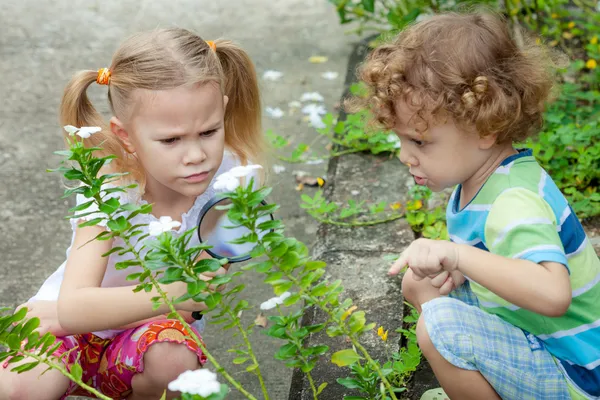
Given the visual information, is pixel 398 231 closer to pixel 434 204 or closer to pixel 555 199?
pixel 434 204

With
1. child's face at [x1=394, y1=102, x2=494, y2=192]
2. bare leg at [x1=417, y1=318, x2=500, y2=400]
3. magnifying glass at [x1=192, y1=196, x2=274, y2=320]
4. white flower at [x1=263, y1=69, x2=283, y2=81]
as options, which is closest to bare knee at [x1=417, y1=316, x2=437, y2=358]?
bare leg at [x1=417, y1=318, x2=500, y2=400]

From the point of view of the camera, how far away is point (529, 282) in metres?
1.65

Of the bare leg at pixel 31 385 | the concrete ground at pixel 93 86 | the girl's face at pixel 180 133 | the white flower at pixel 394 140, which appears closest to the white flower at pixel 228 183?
the girl's face at pixel 180 133

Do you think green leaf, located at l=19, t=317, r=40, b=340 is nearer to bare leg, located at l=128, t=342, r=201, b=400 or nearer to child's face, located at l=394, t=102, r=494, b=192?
bare leg, located at l=128, t=342, r=201, b=400

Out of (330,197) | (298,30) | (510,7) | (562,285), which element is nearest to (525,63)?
(562,285)

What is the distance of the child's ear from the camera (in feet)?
6.92

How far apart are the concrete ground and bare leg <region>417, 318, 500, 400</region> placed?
0.61m

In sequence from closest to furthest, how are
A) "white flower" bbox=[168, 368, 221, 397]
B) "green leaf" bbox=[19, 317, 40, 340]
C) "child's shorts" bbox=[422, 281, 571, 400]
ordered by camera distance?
"white flower" bbox=[168, 368, 221, 397]
"green leaf" bbox=[19, 317, 40, 340]
"child's shorts" bbox=[422, 281, 571, 400]

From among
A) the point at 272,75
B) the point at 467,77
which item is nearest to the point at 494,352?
the point at 467,77

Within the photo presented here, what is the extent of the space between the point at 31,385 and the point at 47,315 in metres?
0.20

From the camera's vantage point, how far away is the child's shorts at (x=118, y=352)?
6.72 ft

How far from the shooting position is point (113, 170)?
2.18 m

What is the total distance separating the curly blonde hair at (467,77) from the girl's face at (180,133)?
397mm

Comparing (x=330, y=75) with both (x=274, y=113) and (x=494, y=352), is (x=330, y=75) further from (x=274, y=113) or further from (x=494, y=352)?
(x=494, y=352)
